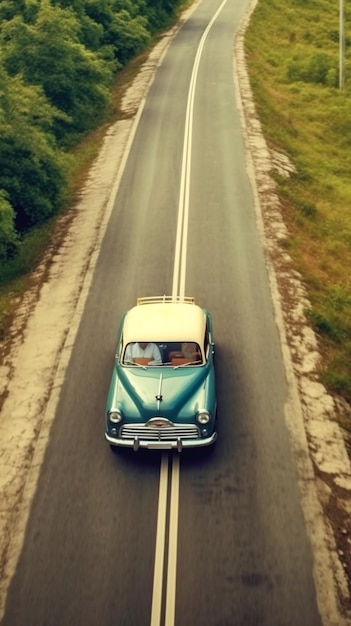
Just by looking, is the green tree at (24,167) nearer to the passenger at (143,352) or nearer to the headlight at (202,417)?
the passenger at (143,352)

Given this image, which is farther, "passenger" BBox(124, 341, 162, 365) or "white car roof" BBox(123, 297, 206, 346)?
"white car roof" BBox(123, 297, 206, 346)

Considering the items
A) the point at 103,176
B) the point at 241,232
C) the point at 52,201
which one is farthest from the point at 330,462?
the point at 103,176

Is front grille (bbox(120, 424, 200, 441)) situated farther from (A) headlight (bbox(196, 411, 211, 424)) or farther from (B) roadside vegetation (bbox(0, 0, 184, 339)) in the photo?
(B) roadside vegetation (bbox(0, 0, 184, 339))

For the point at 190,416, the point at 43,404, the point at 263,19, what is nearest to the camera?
the point at 190,416

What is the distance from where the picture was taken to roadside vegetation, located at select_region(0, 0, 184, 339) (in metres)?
19.2

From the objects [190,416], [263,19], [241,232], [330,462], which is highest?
[263,19]

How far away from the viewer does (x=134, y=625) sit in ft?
28.6

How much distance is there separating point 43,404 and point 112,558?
4335mm

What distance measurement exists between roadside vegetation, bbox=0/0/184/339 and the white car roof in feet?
14.9

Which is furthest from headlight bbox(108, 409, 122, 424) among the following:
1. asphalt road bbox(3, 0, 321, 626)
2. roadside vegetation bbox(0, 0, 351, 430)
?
roadside vegetation bbox(0, 0, 351, 430)

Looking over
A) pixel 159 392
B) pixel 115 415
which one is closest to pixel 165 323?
pixel 159 392

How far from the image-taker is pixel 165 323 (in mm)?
12555

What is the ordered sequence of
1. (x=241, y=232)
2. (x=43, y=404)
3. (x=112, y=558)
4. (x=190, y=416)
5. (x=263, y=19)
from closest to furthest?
(x=112, y=558), (x=190, y=416), (x=43, y=404), (x=241, y=232), (x=263, y=19)

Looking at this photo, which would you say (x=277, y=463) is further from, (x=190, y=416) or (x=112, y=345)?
(x=112, y=345)
